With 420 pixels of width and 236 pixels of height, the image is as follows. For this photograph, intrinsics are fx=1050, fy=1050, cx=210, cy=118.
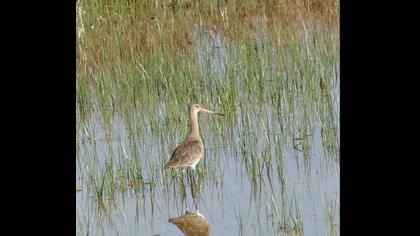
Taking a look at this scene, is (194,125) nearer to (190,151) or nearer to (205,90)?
(190,151)

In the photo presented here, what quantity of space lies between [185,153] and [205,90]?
5.54 ft

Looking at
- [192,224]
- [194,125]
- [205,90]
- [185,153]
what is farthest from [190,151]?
[205,90]

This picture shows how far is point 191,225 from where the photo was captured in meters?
7.38

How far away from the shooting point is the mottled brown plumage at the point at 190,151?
27.2 feet

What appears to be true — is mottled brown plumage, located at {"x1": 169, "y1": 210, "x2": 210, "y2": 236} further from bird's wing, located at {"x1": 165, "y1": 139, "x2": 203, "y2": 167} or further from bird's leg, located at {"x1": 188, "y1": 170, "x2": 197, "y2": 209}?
bird's wing, located at {"x1": 165, "y1": 139, "x2": 203, "y2": 167}

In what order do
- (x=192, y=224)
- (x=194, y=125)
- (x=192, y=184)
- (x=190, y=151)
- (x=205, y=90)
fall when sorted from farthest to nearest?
(x=205, y=90) < (x=194, y=125) < (x=190, y=151) < (x=192, y=184) < (x=192, y=224)

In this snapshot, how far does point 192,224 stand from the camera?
7387mm

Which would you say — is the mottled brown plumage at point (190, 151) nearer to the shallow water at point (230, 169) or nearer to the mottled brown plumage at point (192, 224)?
the shallow water at point (230, 169)

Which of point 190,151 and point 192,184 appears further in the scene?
point 190,151

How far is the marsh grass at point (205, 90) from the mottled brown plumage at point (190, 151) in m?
0.10

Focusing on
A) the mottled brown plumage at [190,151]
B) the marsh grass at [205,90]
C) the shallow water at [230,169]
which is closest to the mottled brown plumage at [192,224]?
the shallow water at [230,169]
